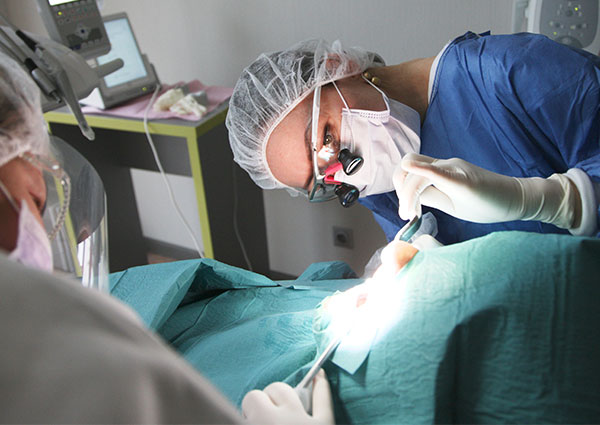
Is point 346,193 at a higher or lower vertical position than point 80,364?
lower

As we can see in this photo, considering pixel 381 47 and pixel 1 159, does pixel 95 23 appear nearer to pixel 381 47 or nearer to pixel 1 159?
pixel 381 47

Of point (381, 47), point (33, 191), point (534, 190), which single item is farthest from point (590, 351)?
point (381, 47)

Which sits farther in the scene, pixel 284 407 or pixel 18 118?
pixel 284 407

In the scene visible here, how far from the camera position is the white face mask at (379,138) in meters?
1.24

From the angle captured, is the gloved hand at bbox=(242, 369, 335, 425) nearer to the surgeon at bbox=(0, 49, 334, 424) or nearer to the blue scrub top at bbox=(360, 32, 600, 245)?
the surgeon at bbox=(0, 49, 334, 424)

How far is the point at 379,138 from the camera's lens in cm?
126

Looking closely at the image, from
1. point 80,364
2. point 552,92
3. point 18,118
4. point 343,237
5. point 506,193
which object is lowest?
point 343,237

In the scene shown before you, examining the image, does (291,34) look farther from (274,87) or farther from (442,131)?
(442,131)

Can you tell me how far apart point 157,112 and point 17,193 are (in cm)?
150

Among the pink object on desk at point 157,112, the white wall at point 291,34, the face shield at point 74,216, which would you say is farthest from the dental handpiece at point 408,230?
the pink object on desk at point 157,112

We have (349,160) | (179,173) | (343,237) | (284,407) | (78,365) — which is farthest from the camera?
(343,237)

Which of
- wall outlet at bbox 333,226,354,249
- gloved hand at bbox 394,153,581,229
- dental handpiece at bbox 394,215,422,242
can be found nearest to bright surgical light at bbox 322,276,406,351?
dental handpiece at bbox 394,215,422,242

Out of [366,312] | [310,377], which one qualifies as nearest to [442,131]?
[366,312]

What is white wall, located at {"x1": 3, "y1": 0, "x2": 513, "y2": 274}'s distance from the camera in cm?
176
